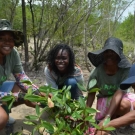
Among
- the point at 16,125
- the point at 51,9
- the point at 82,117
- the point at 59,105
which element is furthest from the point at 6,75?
the point at 51,9

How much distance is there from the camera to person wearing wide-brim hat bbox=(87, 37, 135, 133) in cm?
182

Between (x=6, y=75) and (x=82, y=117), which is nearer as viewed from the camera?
(x=82, y=117)

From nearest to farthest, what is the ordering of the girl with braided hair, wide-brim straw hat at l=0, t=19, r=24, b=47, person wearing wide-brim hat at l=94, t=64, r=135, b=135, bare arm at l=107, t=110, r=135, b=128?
person wearing wide-brim hat at l=94, t=64, r=135, b=135 → bare arm at l=107, t=110, r=135, b=128 → wide-brim straw hat at l=0, t=19, r=24, b=47 → the girl with braided hair

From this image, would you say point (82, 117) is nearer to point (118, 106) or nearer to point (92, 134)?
point (92, 134)

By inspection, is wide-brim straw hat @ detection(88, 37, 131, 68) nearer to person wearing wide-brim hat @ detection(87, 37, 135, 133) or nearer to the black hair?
person wearing wide-brim hat @ detection(87, 37, 135, 133)

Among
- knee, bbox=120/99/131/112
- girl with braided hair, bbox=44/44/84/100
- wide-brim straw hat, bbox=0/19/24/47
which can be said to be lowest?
knee, bbox=120/99/131/112

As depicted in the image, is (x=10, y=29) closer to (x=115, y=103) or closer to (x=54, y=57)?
(x=54, y=57)

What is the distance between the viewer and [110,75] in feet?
6.58

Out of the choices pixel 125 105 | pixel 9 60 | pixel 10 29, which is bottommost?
pixel 125 105

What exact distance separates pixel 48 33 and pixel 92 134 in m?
3.82

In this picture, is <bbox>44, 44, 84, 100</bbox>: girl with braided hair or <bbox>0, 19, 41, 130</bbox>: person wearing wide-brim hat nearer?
<bbox>0, 19, 41, 130</bbox>: person wearing wide-brim hat

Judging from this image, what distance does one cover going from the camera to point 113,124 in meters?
1.44

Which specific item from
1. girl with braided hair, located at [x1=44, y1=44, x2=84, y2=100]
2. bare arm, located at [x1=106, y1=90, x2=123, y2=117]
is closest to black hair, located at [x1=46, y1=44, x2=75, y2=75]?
girl with braided hair, located at [x1=44, y1=44, x2=84, y2=100]

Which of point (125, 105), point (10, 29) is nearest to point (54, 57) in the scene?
point (10, 29)
